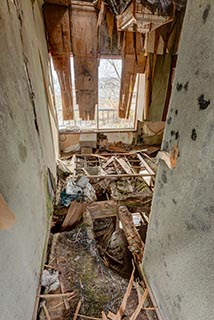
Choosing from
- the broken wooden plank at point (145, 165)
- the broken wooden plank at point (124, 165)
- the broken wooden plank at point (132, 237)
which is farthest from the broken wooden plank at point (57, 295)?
the broken wooden plank at point (145, 165)

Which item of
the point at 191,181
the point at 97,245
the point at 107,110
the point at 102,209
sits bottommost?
the point at 97,245

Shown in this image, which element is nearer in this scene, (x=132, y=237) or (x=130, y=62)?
(x=132, y=237)

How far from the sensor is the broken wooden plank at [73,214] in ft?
9.20

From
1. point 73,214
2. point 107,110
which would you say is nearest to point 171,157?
point 73,214

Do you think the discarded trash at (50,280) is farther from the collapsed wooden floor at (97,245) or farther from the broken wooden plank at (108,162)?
the broken wooden plank at (108,162)

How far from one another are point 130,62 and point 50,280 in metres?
4.32

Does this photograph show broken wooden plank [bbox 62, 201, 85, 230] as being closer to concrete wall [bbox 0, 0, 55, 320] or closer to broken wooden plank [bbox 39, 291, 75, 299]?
concrete wall [bbox 0, 0, 55, 320]

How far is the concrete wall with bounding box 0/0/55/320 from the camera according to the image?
1148mm

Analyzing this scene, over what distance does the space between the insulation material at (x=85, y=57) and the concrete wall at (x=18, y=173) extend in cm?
214

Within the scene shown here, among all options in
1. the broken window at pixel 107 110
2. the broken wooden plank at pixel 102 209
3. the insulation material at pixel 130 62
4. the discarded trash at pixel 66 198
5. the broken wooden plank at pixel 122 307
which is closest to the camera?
the broken wooden plank at pixel 122 307

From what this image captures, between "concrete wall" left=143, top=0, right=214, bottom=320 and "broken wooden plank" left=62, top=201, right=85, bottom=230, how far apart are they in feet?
5.57

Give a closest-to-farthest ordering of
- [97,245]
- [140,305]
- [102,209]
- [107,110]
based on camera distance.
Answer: [140,305]
[97,245]
[102,209]
[107,110]

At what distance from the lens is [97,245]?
2977 millimetres

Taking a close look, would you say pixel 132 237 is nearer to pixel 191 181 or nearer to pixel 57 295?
pixel 57 295
